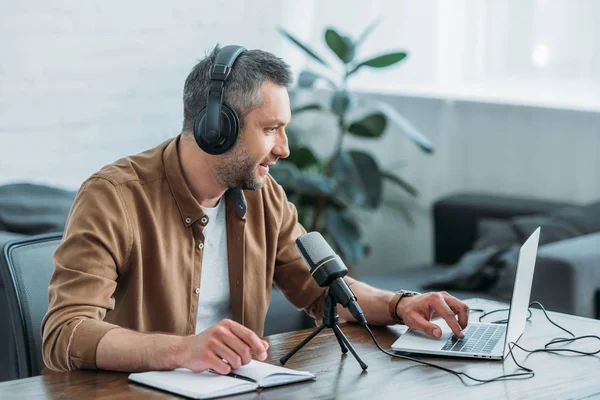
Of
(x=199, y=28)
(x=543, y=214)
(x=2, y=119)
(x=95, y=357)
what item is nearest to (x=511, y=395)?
(x=95, y=357)

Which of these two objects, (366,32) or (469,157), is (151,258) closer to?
(366,32)

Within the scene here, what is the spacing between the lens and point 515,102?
4.32 meters

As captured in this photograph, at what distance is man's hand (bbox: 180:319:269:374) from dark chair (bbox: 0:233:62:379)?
47cm

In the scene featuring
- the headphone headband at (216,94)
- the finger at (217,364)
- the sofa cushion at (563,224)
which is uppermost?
the headphone headband at (216,94)

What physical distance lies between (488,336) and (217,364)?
0.59 meters

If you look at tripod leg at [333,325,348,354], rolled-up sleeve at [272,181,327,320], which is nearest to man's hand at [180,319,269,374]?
tripod leg at [333,325,348,354]

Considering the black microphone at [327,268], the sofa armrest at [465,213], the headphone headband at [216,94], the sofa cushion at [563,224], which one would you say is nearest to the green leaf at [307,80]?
the sofa armrest at [465,213]

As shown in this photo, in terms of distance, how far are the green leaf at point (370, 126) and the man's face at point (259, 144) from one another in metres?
2.36

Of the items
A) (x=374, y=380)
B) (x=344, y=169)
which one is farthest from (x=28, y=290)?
(x=344, y=169)

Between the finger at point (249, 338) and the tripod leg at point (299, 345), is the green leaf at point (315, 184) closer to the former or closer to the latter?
the tripod leg at point (299, 345)

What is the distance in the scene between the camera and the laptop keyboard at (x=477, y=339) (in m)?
1.75

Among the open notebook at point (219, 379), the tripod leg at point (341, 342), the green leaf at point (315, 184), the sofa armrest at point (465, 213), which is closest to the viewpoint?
the open notebook at point (219, 379)

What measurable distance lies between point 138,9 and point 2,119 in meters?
0.81

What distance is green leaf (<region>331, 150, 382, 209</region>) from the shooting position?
422cm
